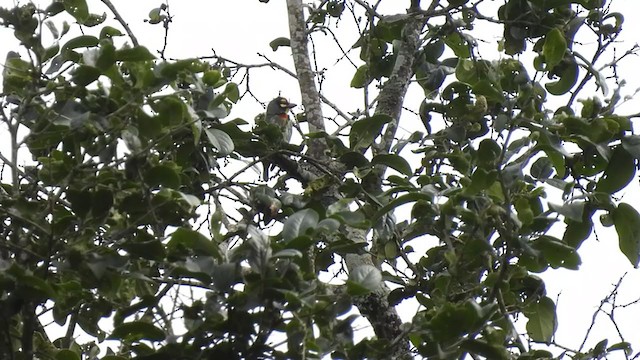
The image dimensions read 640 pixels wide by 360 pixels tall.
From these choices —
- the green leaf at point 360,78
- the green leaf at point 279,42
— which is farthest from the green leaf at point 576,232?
the green leaf at point 279,42

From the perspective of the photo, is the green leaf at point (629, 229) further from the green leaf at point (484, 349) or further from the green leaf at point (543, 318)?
the green leaf at point (484, 349)

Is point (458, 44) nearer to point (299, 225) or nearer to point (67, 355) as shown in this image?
point (299, 225)

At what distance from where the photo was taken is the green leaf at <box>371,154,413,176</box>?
8.83 ft

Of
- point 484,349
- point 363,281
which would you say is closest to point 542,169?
point 484,349

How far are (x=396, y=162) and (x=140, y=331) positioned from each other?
0.91 m

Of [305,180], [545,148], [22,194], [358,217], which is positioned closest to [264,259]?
[358,217]

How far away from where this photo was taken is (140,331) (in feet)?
7.05

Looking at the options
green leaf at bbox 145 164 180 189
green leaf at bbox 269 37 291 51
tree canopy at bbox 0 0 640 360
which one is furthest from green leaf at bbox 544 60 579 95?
green leaf at bbox 269 37 291 51

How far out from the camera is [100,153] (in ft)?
7.34

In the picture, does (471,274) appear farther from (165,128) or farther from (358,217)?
(165,128)

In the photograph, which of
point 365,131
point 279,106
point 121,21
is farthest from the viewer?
point 279,106

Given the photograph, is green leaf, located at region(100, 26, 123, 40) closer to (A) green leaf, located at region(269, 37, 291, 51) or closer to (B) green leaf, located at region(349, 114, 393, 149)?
(B) green leaf, located at region(349, 114, 393, 149)

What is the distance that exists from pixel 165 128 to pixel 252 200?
17.3 inches

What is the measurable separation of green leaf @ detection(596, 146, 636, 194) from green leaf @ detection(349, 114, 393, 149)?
23.9 inches
